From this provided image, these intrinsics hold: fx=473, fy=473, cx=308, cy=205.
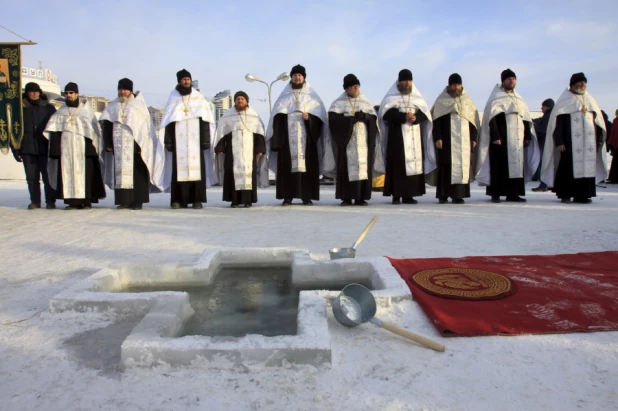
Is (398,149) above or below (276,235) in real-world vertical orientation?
above

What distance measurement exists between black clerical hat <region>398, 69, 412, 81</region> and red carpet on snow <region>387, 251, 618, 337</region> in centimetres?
526

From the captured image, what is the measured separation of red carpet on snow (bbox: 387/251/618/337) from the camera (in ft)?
7.28

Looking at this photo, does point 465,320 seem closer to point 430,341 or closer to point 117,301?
point 430,341

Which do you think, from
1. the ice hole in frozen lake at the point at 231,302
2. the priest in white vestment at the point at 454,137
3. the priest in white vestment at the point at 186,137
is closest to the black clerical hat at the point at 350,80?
the priest in white vestment at the point at 454,137

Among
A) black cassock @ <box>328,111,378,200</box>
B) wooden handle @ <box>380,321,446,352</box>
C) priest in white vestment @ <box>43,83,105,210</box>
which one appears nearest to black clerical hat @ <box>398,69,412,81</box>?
black cassock @ <box>328,111,378,200</box>

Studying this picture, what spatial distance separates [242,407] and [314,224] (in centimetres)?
413

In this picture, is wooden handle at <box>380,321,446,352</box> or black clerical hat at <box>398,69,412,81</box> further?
black clerical hat at <box>398,69,412,81</box>

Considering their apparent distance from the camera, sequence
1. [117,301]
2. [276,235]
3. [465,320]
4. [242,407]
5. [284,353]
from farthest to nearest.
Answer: [276,235] < [117,301] < [465,320] < [284,353] < [242,407]

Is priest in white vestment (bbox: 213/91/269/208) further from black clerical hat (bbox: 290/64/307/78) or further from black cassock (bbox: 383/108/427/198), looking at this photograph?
black cassock (bbox: 383/108/427/198)

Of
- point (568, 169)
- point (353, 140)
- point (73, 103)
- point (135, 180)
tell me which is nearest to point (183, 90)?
point (135, 180)

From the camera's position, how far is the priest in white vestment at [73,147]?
7785mm

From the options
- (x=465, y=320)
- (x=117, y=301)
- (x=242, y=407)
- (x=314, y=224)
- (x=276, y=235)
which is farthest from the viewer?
(x=314, y=224)

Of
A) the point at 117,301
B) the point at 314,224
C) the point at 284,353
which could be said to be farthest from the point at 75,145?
the point at 284,353

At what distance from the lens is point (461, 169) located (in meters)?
8.09
